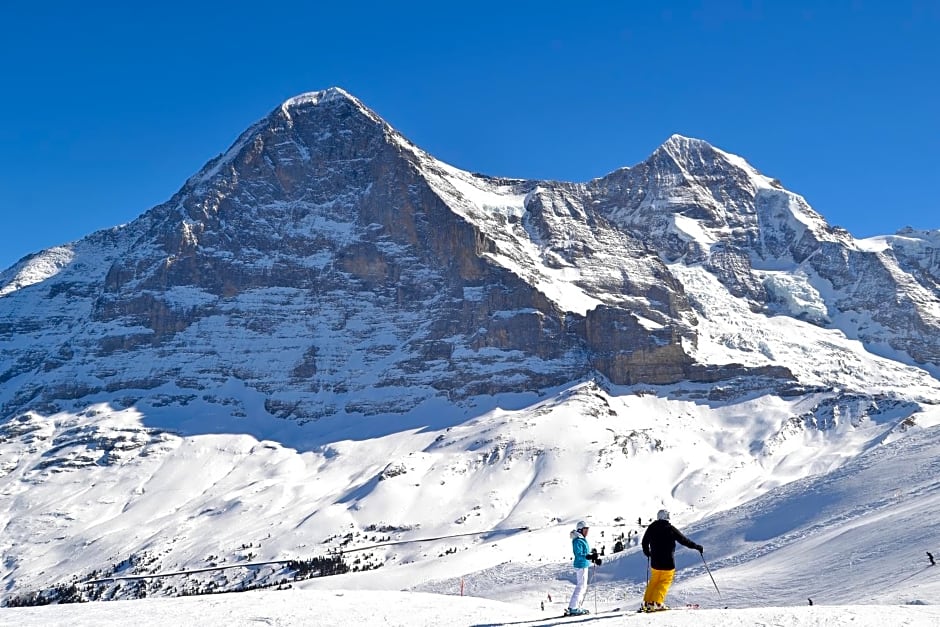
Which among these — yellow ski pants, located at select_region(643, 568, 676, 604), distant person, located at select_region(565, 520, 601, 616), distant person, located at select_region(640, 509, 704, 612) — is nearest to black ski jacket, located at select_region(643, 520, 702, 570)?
distant person, located at select_region(640, 509, 704, 612)

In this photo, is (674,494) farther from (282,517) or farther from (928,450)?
(928,450)

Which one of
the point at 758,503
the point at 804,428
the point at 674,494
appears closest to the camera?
the point at 758,503

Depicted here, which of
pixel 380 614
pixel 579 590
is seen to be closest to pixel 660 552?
pixel 579 590

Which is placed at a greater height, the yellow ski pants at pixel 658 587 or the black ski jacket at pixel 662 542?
the black ski jacket at pixel 662 542

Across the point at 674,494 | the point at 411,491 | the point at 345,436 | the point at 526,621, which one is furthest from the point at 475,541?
the point at 526,621

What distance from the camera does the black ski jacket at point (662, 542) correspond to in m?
19.6

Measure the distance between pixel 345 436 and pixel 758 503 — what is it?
149937 millimetres

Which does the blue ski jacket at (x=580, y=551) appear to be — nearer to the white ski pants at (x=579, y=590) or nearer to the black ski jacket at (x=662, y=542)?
the white ski pants at (x=579, y=590)

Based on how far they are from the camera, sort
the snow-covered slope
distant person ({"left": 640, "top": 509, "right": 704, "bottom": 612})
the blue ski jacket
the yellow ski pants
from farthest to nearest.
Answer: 1. the blue ski jacket
2. the yellow ski pants
3. distant person ({"left": 640, "top": 509, "right": 704, "bottom": 612})
4. the snow-covered slope

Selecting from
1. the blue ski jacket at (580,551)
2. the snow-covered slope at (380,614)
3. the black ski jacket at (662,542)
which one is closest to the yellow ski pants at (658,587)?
the black ski jacket at (662,542)

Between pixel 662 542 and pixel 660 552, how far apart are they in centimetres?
23

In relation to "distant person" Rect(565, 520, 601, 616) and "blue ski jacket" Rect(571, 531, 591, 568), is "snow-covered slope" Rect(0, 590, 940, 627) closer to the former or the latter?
"distant person" Rect(565, 520, 601, 616)

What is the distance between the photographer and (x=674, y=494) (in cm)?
15062

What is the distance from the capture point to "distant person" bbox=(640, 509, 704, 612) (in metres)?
19.6
